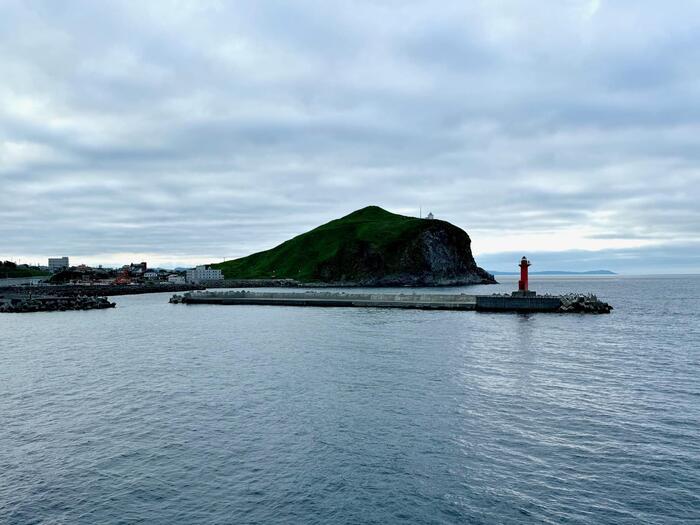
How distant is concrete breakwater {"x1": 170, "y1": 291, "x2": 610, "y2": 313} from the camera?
313ft

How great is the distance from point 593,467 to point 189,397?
948 inches

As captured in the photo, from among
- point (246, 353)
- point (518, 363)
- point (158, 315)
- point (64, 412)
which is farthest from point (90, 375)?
point (158, 315)

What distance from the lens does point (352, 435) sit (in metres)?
25.1

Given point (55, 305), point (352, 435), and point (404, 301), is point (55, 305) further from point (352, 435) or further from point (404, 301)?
point (352, 435)

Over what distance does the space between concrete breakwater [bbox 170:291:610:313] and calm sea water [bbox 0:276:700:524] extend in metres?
42.8

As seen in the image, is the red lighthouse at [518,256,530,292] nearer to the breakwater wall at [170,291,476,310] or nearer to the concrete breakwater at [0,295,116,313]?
the breakwater wall at [170,291,476,310]

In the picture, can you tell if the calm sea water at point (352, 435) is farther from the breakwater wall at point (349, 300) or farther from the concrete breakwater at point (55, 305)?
the concrete breakwater at point (55, 305)

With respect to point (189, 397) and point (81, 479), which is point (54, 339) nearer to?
point (189, 397)

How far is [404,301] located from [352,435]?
8289cm

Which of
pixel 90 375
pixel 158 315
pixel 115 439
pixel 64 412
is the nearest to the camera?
Answer: pixel 115 439

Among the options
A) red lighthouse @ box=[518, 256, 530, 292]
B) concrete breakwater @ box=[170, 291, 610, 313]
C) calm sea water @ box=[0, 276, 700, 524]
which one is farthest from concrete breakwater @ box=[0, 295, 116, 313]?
red lighthouse @ box=[518, 256, 530, 292]

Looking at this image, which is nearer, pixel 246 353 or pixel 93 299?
pixel 246 353

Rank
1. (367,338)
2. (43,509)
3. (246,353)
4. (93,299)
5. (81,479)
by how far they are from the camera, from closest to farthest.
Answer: (43,509) → (81,479) → (246,353) → (367,338) → (93,299)

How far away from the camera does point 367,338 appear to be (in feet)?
197
